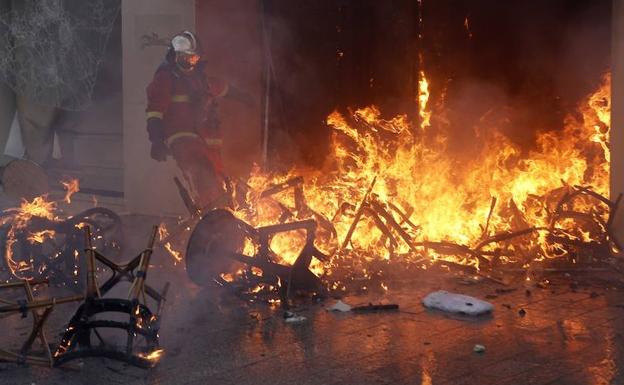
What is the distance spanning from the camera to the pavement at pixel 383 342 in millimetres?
5359

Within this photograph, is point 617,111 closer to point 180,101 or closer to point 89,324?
point 180,101

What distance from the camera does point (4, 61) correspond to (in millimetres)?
15141

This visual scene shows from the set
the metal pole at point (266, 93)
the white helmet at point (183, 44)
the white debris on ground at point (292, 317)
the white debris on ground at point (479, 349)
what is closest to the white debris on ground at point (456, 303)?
the white debris on ground at point (479, 349)

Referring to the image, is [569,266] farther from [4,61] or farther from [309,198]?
[4,61]

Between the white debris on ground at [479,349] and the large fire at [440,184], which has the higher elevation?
the large fire at [440,184]

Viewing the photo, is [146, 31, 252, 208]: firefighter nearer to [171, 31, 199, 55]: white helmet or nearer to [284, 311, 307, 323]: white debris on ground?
[171, 31, 199, 55]: white helmet

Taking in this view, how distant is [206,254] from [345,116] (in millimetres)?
4058

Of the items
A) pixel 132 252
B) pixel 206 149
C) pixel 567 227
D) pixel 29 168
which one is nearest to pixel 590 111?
pixel 567 227

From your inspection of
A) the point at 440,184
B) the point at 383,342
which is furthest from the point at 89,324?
the point at 440,184

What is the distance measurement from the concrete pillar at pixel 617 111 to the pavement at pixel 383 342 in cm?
151

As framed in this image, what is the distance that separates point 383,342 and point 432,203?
13.8 feet

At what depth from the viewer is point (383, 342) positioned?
6133 millimetres

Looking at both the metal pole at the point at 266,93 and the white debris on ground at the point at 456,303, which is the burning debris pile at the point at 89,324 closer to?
the white debris on ground at the point at 456,303

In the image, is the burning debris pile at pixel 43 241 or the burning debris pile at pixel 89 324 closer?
the burning debris pile at pixel 89 324
